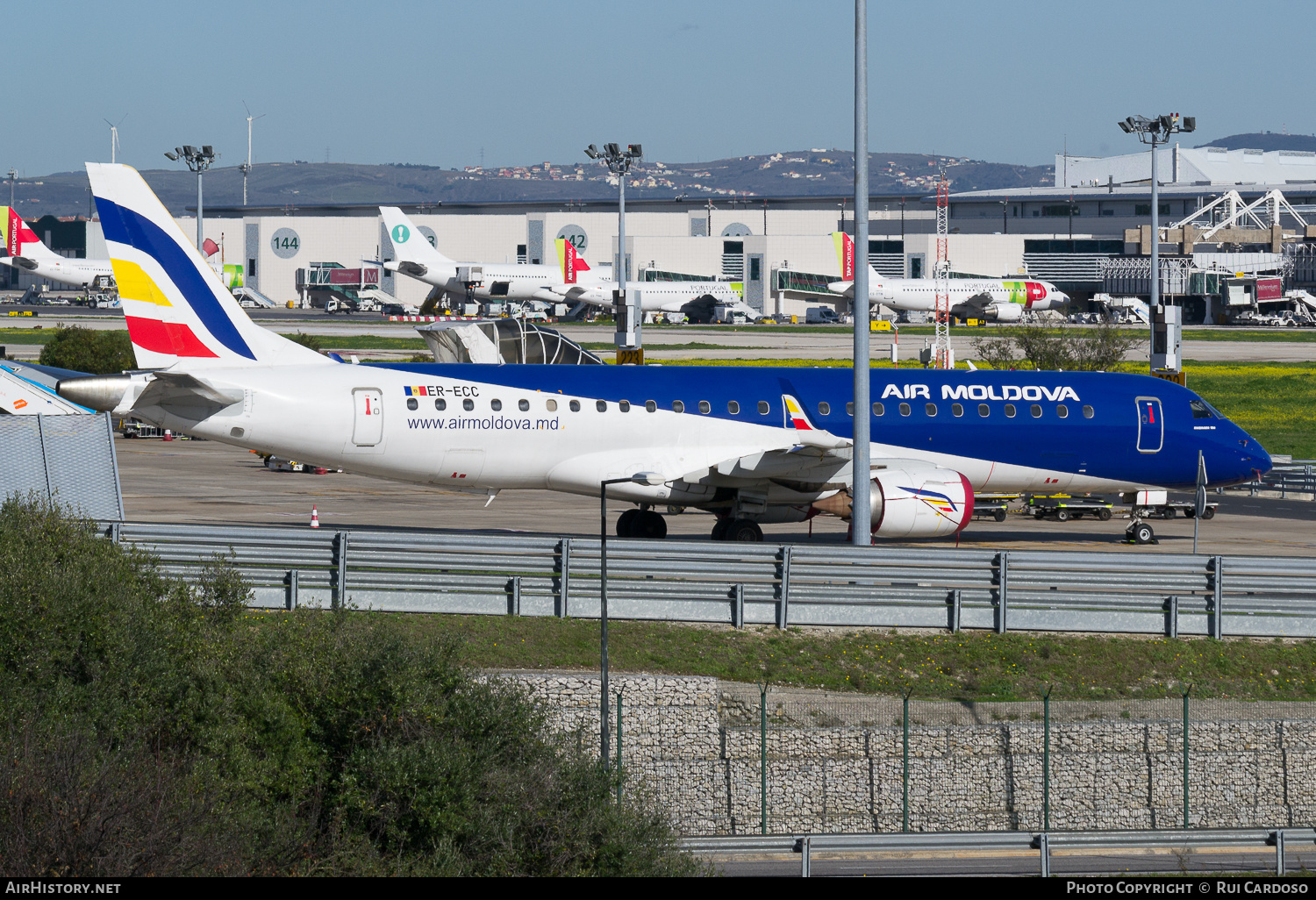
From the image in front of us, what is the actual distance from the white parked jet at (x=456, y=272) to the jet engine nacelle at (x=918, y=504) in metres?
122

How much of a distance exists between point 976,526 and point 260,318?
117644 mm

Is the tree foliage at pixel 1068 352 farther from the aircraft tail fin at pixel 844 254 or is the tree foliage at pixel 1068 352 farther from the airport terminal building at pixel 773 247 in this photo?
the aircraft tail fin at pixel 844 254

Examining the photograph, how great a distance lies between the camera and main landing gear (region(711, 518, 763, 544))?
33281 mm

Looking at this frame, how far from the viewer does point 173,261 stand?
30797mm

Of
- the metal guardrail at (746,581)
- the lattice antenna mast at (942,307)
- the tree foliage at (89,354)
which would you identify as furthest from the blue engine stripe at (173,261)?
the lattice antenna mast at (942,307)

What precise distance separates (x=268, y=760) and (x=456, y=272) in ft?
469

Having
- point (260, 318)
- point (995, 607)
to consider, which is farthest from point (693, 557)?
point (260, 318)

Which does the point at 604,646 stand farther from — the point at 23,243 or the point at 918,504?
the point at 23,243

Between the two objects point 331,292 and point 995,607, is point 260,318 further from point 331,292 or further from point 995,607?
point 995,607

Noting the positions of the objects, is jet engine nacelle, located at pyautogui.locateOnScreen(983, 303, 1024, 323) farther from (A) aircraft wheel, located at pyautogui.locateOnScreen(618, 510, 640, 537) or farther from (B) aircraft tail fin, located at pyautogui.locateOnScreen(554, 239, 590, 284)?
(A) aircraft wheel, located at pyautogui.locateOnScreen(618, 510, 640, 537)

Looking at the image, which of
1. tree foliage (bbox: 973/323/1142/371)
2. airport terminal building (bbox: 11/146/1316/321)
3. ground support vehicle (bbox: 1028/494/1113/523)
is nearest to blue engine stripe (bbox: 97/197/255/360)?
ground support vehicle (bbox: 1028/494/1113/523)

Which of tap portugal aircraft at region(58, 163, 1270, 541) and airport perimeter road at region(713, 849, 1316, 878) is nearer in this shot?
airport perimeter road at region(713, 849, 1316, 878)

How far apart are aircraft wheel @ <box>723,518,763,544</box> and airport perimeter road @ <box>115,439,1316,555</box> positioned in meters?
Result: 1.43

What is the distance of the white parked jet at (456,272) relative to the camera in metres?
153
